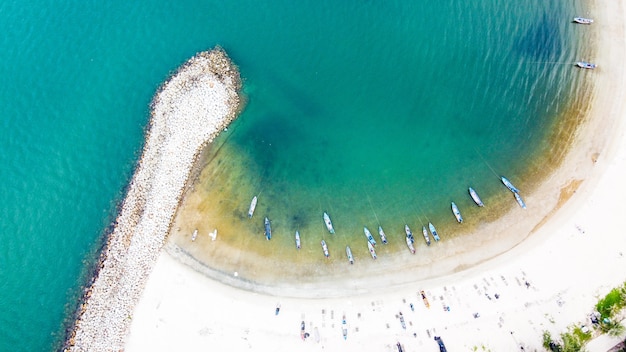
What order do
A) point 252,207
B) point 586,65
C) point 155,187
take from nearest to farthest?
point 252,207, point 155,187, point 586,65

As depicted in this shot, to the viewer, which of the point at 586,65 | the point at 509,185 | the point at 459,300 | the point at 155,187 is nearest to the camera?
the point at 459,300

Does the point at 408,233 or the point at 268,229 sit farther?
the point at 268,229

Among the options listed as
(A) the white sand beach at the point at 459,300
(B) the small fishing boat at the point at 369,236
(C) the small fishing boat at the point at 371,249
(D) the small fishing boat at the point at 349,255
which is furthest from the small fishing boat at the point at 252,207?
(C) the small fishing boat at the point at 371,249

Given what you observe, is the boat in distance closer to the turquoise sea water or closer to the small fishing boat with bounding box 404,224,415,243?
the turquoise sea water

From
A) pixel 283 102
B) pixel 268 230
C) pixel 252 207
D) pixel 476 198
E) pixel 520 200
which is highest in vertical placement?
pixel 283 102

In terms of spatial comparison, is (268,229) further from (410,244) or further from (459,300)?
(459,300)

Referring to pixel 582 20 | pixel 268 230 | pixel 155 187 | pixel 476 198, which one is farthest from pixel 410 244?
pixel 582 20

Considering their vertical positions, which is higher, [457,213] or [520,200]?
[457,213]

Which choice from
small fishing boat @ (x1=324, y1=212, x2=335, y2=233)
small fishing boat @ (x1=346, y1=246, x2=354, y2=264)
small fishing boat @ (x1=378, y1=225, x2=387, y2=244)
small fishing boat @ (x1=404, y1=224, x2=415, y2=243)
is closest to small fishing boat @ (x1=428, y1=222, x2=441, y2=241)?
small fishing boat @ (x1=404, y1=224, x2=415, y2=243)
